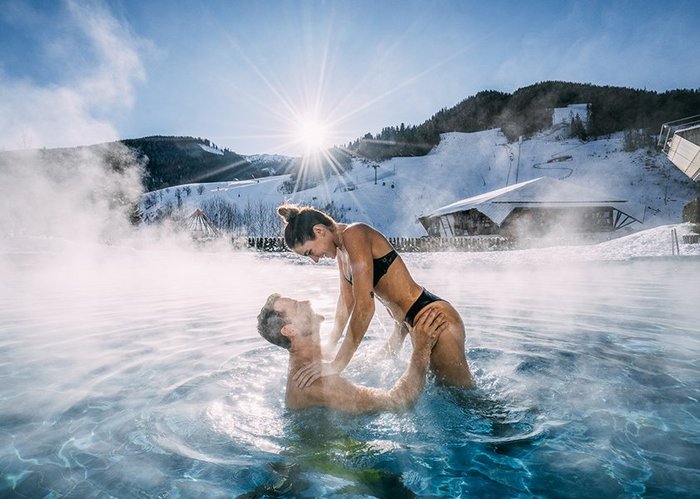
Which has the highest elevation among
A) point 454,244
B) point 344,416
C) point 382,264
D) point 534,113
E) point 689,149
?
point 534,113

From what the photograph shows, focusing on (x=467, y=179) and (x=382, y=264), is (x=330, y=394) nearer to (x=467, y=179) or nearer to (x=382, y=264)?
(x=382, y=264)

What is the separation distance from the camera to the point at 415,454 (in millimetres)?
2418

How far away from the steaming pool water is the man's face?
0.65 meters

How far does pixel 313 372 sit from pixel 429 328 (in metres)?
1.09

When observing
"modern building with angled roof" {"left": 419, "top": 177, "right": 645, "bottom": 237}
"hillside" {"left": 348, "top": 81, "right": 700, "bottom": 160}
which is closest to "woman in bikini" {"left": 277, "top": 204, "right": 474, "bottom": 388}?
"modern building with angled roof" {"left": 419, "top": 177, "right": 645, "bottom": 237}

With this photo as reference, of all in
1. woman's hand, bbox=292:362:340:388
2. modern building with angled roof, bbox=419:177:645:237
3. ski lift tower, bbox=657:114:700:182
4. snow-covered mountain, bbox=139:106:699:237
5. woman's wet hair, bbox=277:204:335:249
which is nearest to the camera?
woman's hand, bbox=292:362:340:388

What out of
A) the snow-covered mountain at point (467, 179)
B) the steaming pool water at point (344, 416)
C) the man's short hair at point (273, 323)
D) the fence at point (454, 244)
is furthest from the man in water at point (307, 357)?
the snow-covered mountain at point (467, 179)

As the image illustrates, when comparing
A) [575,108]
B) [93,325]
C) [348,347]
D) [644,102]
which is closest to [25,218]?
[93,325]

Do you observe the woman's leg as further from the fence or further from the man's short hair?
the fence

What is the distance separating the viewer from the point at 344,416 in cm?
282

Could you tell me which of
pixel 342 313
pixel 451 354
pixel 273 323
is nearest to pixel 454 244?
pixel 342 313

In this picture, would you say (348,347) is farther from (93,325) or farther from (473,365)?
(93,325)

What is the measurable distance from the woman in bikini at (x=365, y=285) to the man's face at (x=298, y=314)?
0.85 ft

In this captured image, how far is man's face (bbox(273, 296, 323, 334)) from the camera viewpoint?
2789mm
